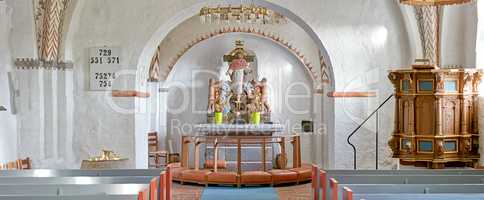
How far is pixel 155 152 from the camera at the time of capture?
636 inches

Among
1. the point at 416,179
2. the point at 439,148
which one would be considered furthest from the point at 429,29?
the point at 416,179

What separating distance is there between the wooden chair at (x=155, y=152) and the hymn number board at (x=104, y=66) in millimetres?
4202

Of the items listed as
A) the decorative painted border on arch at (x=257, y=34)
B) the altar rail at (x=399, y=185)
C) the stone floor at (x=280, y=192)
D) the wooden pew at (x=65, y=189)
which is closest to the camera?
the altar rail at (x=399, y=185)

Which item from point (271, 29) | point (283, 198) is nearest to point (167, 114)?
point (271, 29)

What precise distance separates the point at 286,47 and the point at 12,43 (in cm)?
774

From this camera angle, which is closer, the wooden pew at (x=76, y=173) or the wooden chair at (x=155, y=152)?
the wooden pew at (x=76, y=173)

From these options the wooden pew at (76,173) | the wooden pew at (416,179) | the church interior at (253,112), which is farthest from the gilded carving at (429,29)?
the wooden pew at (76,173)

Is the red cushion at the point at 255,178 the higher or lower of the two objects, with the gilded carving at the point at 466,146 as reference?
lower

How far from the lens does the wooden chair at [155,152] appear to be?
16156 millimetres

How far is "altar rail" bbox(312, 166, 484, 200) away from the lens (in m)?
5.04

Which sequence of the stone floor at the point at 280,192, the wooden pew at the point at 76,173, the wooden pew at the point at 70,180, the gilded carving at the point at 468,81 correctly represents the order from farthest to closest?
1. the stone floor at the point at 280,192
2. the gilded carving at the point at 468,81
3. the wooden pew at the point at 76,173
4. the wooden pew at the point at 70,180

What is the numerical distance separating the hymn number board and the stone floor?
241 centimetres

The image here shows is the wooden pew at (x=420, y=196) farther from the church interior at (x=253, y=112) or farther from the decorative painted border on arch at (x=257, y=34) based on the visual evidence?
the decorative painted border on arch at (x=257, y=34)

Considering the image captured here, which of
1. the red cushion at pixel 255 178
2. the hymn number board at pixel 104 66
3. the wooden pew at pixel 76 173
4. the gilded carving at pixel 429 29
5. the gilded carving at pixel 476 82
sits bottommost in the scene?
the red cushion at pixel 255 178
